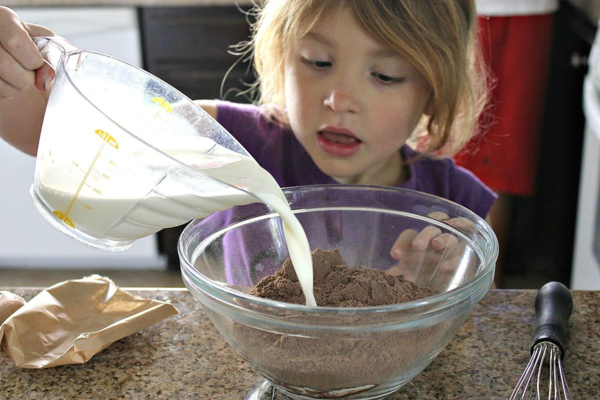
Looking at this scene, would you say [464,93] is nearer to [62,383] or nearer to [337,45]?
[337,45]

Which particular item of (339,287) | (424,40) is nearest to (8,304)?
(339,287)

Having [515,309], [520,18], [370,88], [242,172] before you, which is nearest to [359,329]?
[242,172]

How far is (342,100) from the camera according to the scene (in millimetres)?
1159

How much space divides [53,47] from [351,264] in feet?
1.48

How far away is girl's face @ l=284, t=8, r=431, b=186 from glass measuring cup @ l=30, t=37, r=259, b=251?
0.36 m

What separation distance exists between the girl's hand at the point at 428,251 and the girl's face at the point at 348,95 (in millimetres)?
351

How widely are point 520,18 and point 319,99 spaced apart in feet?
3.89

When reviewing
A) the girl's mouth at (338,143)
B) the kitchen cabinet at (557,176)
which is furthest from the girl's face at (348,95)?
the kitchen cabinet at (557,176)

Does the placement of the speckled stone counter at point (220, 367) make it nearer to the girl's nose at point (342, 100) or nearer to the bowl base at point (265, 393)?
the bowl base at point (265, 393)

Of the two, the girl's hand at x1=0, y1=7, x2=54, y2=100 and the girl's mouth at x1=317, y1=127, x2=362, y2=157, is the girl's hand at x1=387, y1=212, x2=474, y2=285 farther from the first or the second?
the girl's hand at x1=0, y1=7, x2=54, y2=100

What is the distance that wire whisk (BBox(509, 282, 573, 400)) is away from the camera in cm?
72

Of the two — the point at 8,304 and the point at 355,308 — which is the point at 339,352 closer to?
the point at 355,308

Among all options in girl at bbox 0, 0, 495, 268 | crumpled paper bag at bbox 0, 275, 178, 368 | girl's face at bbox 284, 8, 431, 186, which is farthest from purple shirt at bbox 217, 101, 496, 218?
crumpled paper bag at bbox 0, 275, 178, 368

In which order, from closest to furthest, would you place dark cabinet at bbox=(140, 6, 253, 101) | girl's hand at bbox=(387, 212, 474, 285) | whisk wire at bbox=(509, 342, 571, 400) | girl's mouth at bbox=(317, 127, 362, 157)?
whisk wire at bbox=(509, 342, 571, 400) → girl's hand at bbox=(387, 212, 474, 285) → girl's mouth at bbox=(317, 127, 362, 157) → dark cabinet at bbox=(140, 6, 253, 101)
